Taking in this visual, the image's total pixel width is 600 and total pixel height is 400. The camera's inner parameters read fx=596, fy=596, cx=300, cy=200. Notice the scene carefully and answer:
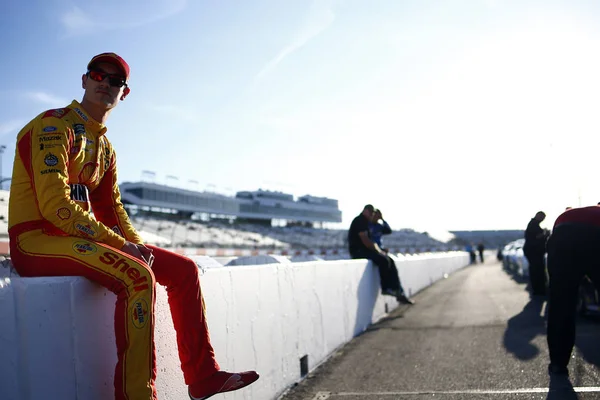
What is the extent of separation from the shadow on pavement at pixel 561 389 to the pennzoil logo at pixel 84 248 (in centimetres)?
316

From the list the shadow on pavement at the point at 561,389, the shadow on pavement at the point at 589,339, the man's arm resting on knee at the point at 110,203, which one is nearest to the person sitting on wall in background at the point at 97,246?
the man's arm resting on knee at the point at 110,203

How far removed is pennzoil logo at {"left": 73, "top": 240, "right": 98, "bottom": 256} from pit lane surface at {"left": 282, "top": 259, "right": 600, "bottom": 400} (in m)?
2.58

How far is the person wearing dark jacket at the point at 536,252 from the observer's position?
486 inches

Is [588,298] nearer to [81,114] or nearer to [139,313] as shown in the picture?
[139,313]

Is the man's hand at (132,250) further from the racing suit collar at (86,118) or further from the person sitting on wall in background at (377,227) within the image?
the person sitting on wall in background at (377,227)

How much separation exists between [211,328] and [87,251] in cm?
125

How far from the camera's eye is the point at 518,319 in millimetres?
8453

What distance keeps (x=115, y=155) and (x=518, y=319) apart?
6963 millimetres

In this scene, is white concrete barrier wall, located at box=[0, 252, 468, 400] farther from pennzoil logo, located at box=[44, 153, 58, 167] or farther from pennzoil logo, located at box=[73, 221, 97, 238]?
pennzoil logo, located at box=[44, 153, 58, 167]

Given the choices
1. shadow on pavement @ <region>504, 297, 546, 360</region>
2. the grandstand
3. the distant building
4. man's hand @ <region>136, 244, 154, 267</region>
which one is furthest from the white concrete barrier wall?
the distant building

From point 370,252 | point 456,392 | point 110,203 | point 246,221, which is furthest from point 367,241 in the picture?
point 246,221

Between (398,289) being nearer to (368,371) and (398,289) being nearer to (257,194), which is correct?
(368,371)

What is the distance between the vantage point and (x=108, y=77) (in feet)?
9.41

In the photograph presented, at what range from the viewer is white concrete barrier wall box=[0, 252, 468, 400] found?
200cm
